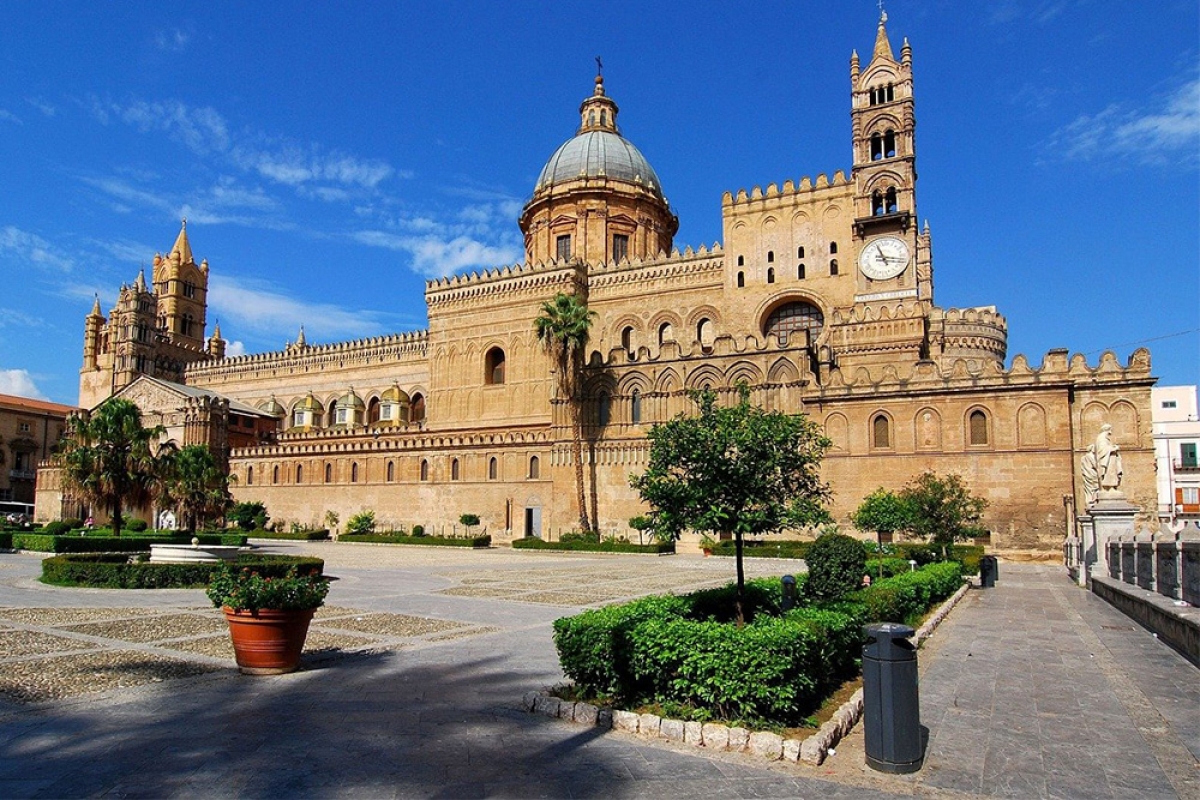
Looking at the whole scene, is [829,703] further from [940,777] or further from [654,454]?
[654,454]

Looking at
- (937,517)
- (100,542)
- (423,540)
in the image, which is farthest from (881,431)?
(100,542)

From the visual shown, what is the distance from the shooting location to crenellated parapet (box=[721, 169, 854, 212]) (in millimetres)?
46250

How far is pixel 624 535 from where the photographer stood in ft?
141

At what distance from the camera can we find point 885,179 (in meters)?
44.4

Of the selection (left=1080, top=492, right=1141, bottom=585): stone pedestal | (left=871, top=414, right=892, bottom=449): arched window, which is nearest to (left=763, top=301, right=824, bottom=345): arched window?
(left=871, top=414, right=892, bottom=449): arched window

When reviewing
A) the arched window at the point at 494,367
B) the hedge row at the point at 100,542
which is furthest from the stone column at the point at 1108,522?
the arched window at the point at 494,367

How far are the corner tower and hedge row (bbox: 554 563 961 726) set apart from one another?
4736 centimetres

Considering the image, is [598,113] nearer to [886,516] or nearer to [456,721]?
[886,516]

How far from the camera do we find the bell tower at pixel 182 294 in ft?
260

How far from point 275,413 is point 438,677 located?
63152 mm

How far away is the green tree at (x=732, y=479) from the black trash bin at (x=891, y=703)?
333cm

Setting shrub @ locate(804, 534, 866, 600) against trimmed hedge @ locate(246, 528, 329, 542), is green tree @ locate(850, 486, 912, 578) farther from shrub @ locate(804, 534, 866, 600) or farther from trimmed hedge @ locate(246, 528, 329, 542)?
trimmed hedge @ locate(246, 528, 329, 542)

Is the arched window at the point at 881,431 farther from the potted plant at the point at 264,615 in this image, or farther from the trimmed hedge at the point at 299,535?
the potted plant at the point at 264,615

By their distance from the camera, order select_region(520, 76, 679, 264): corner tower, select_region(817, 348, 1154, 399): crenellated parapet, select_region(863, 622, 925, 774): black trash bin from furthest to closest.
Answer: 1. select_region(520, 76, 679, 264): corner tower
2. select_region(817, 348, 1154, 399): crenellated parapet
3. select_region(863, 622, 925, 774): black trash bin
